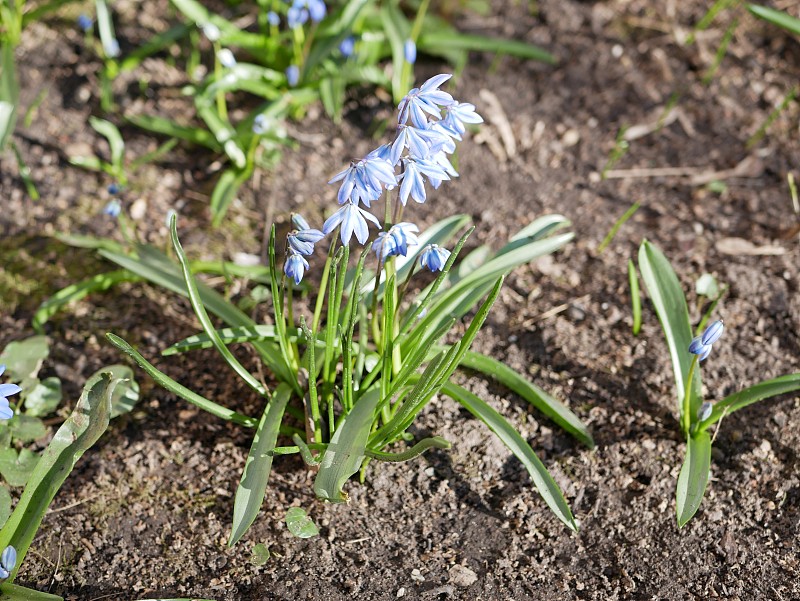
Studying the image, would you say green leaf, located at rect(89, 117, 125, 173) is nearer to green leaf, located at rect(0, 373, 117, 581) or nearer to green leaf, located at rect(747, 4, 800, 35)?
green leaf, located at rect(0, 373, 117, 581)

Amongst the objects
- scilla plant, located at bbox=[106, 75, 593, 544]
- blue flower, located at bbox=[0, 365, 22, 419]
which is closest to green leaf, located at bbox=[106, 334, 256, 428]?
scilla plant, located at bbox=[106, 75, 593, 544]

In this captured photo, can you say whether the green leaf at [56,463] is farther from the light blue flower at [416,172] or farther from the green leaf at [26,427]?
the light blue flower at [416,172]

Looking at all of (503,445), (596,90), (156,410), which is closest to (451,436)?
(503,445)

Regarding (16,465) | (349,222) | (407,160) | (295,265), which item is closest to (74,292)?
(16,465)

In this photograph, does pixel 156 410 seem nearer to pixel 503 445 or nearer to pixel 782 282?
pixel 503 445

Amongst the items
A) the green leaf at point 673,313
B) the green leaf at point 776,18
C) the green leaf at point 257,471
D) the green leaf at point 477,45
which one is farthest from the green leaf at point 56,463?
the green leaf at point 776,18

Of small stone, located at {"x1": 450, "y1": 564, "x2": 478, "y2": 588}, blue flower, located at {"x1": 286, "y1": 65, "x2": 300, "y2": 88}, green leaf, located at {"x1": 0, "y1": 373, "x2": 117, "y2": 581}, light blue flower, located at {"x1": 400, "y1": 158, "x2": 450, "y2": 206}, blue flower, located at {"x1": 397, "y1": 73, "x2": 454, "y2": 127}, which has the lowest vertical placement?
small stone, located at {"x1": 450, "y1": 564, "x2": 478, "y2": 588}

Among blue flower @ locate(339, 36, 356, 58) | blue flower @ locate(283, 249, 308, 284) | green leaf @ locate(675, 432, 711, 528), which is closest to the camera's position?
blue flower @ locate(283, 249, 308, 284)
